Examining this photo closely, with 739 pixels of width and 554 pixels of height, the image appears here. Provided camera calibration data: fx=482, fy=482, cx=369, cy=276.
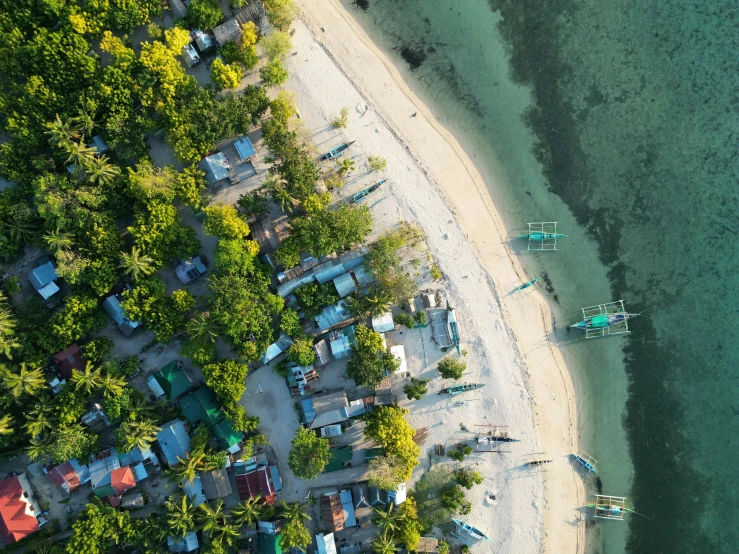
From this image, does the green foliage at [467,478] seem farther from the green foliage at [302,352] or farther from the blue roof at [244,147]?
the blue roof at [244,147]

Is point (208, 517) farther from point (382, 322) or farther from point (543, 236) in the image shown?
point (543, 236)

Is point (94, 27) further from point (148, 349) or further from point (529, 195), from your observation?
point (529, 195)

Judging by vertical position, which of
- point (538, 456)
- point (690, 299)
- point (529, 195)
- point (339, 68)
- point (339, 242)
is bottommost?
point (538, 456)

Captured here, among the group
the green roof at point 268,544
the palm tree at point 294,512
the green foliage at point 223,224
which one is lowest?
the green roof at point 268,544

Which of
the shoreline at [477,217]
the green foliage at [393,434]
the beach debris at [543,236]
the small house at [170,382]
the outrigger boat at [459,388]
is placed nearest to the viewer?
the green foliage at [393,434]

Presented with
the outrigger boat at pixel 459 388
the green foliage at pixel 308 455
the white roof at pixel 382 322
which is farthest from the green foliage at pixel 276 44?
the outrigger boat at pixel 459 388

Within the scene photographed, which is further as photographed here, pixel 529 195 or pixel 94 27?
pixel 529 195

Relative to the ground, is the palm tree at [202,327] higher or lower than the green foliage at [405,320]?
higher

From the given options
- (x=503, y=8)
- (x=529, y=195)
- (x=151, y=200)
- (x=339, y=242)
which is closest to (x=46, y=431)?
(x=151, y=200)
